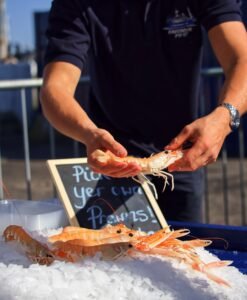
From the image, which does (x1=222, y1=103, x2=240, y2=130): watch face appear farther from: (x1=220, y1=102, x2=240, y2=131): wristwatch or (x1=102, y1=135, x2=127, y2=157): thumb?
(x1=102, y1=135, x2=127, y2=157): thumb

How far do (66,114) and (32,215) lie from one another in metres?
0.28

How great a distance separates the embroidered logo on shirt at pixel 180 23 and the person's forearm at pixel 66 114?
392mm

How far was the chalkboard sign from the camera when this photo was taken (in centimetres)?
168

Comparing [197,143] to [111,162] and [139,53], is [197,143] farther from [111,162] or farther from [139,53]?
[139,53]

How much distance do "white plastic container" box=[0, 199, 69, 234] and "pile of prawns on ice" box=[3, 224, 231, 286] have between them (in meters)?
0.25

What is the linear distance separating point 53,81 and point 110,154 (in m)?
0.49

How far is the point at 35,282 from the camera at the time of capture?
110 cm

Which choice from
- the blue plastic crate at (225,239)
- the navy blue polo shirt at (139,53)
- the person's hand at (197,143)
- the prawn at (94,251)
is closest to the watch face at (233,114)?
the person's hand at (197,143)

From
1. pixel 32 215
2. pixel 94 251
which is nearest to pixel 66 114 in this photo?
pixel 32 215

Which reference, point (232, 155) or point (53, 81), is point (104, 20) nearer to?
point (53, 81)

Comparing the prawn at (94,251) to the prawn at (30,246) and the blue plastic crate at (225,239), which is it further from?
the blue plastic crate at (225,239)

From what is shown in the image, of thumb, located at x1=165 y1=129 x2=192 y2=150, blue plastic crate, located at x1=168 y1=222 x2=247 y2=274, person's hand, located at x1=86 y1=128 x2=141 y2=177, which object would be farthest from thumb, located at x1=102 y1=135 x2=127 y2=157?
blue plastic crate, located at x1=168 y1=222 x2=247 y2=274

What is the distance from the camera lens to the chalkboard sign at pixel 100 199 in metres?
1.68

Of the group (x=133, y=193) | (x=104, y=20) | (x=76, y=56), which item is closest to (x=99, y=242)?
(x=133, y=193)
